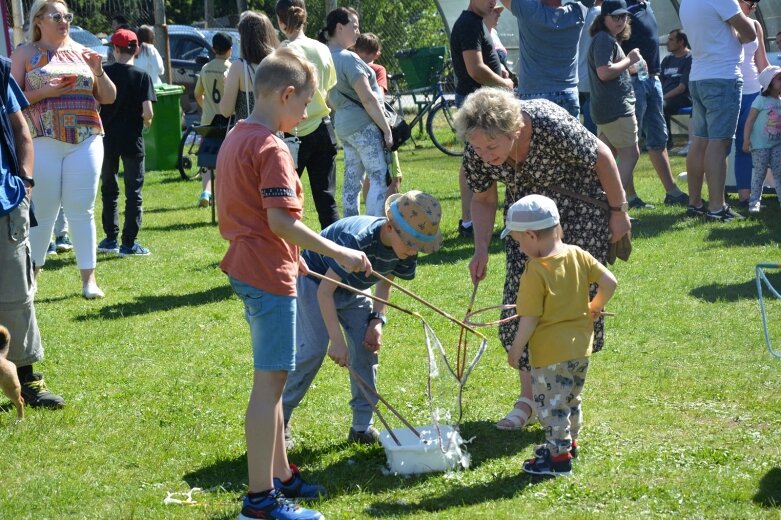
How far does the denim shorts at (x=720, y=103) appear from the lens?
9.10 m

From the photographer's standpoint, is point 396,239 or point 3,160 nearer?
point 396,239

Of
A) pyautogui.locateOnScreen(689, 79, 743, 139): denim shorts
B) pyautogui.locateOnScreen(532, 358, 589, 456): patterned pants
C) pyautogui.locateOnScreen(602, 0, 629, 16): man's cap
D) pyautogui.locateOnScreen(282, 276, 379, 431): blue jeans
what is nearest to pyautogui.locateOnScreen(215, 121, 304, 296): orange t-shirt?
pyautogui.locateOnScreen(282, 276, 379, 431): blue jeans

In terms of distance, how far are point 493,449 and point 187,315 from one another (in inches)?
125

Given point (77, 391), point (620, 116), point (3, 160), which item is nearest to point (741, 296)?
point (620, 116)

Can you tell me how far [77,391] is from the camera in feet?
17.8

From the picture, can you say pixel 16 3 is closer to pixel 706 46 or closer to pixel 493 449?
pixel 706 46

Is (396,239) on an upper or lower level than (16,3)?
lower

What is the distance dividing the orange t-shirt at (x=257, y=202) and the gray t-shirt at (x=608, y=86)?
6.07m

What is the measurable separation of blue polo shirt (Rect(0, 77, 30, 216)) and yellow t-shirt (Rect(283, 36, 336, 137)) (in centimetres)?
239

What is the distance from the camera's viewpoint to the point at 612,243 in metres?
4.69

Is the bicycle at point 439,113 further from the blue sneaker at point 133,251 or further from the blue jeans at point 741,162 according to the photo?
the blue sneaker at point 133,251

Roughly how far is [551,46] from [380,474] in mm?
4739

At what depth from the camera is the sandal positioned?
4.74m

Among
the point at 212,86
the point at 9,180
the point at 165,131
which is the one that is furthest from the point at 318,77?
the point at 165,131
